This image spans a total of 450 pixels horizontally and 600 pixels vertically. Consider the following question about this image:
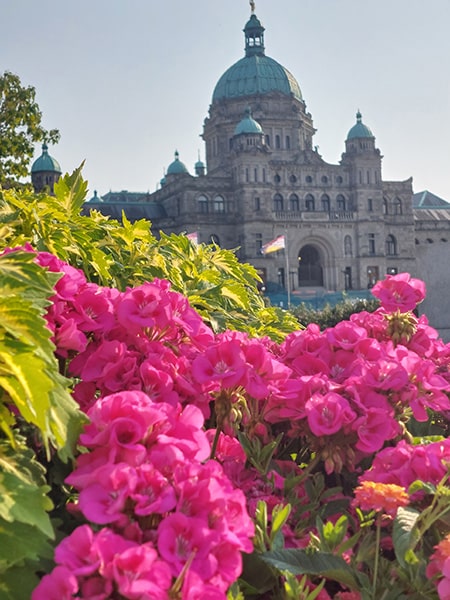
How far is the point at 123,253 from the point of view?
3.96m

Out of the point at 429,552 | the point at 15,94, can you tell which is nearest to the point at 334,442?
the point at 429,552

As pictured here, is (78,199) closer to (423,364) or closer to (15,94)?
(423,364)

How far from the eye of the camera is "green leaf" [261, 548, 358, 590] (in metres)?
1.84

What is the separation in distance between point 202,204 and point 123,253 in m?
53.6

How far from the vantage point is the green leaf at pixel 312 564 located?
6.04 feet

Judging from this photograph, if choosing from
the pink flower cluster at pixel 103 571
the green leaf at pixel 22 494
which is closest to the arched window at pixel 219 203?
the green leaf at pixel 22 494

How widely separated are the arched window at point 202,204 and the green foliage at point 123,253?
52.4m

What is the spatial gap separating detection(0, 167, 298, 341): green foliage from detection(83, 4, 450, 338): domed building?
47.5m

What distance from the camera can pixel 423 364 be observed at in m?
2.57

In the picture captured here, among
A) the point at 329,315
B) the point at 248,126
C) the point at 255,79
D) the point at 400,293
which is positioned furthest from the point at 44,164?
the point at 400,293

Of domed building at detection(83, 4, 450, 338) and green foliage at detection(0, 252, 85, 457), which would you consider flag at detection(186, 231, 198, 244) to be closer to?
green foliage at detection(0, 252, 85, 457)

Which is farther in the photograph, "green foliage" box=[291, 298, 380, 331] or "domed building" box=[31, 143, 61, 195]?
"domed building" box=[31, 143, 61, 195]

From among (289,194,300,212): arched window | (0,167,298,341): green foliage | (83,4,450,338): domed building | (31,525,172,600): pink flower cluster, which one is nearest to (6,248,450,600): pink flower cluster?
(31,525,172,600): pink flower cluster

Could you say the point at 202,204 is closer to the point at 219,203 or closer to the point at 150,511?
the point at 219,203
